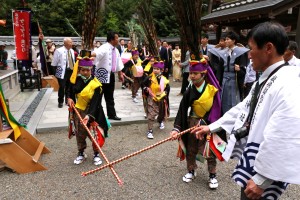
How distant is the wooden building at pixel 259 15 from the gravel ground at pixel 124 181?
4744 millimetres

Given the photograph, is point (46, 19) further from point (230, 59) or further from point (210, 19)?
point (230, 59)

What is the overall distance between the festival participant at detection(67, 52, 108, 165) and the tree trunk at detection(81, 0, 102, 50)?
79cm

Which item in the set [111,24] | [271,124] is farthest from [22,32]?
[111,24]

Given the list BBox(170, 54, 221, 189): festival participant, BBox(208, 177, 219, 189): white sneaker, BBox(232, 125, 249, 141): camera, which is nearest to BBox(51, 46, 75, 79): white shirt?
BBox(170, 54, 221, 189): festival participant

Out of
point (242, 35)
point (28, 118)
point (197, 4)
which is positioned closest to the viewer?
point (197, 4)

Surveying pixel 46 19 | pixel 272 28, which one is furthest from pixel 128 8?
pixel 272 28

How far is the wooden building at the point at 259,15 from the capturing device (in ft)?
22.8

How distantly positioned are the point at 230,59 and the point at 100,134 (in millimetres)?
2962

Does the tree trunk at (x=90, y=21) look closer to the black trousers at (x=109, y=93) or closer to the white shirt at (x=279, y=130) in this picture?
the black trousers at (x=109, y=93)

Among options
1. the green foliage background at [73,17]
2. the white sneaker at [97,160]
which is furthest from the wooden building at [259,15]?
the green foliage background at [73,17]

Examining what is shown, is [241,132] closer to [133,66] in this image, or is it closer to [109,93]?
[109,93]

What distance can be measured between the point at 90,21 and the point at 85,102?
57.6 inches

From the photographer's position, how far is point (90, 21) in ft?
15.1

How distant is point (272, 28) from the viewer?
159 centimetres
